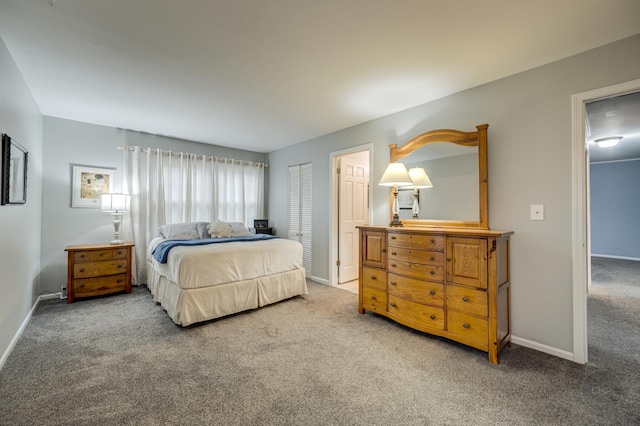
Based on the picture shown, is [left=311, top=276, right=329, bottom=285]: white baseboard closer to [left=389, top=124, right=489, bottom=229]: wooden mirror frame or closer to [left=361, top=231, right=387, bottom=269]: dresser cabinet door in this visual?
[left=361, top=231, right=387, bottom=269]: dresser cabinet door

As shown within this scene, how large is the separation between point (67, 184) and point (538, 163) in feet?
18.9

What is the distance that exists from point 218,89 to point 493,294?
3.28 meters

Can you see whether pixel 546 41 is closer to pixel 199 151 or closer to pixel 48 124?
pixel 199 151

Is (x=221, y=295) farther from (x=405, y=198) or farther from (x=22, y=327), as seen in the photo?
(x=405, y=198)

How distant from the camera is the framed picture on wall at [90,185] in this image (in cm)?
391

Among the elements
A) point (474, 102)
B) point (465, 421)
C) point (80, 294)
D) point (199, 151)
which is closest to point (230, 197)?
point (199, 151)

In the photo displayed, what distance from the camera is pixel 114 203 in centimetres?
386

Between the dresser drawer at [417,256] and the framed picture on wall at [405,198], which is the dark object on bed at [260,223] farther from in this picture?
the dresser drawer at [417,256]

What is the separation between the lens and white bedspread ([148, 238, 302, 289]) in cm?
280

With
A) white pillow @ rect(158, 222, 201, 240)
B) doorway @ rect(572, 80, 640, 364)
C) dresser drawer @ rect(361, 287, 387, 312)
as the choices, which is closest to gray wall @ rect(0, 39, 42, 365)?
white pillow @ rect(158, 222, 201, 240)

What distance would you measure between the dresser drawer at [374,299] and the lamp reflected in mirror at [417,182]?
996mm

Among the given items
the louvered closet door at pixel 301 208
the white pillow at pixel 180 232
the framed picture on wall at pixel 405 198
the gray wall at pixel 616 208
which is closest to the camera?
the framed picture on wall at pixel 405 198

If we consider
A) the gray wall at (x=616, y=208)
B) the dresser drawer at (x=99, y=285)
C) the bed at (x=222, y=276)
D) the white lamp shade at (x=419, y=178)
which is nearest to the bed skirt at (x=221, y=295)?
the bed at (x=222, y=276)

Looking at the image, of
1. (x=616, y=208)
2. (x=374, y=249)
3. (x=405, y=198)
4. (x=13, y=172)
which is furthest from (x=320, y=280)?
(x=616, y=208)
